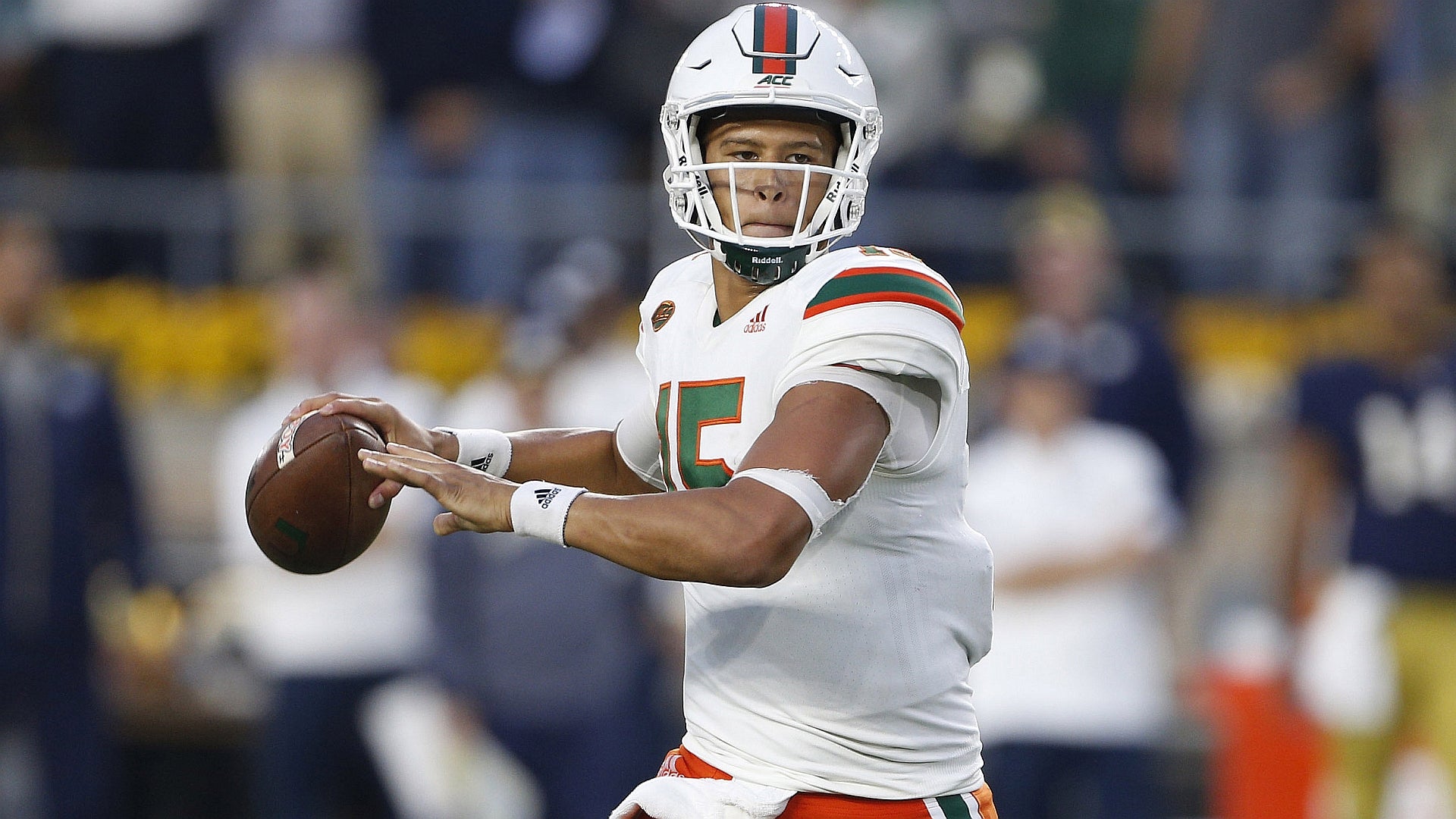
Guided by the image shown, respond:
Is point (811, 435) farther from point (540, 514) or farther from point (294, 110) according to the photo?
point (294, 110)

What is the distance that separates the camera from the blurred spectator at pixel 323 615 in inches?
274

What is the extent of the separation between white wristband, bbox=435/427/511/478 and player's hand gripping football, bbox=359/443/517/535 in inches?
21.8

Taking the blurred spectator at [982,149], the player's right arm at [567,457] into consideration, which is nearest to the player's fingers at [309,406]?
the player's right arm at [567,457]

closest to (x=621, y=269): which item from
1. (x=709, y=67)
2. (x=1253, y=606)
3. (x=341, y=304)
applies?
(x=341, y=304)

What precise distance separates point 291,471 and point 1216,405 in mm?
6458

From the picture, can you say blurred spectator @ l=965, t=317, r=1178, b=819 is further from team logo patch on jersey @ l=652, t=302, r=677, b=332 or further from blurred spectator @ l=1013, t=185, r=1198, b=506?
team logo patch on jersey @ l=652, t=302, r=677, b=332

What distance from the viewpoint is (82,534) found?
7254 millimetres

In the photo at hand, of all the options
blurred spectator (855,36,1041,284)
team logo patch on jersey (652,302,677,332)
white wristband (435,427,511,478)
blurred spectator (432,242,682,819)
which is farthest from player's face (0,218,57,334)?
team logo patch on jersey (652,302,677,332)

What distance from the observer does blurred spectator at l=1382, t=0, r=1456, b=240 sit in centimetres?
955

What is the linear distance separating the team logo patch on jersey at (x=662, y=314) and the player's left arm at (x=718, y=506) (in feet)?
1.93

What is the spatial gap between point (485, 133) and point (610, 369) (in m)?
2.29

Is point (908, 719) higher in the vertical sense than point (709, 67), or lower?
lower

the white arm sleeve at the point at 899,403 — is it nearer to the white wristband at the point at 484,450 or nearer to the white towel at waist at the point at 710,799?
the white towel at waist at the point at 710,799

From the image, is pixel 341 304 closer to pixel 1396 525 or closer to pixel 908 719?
pixel 1396 525
